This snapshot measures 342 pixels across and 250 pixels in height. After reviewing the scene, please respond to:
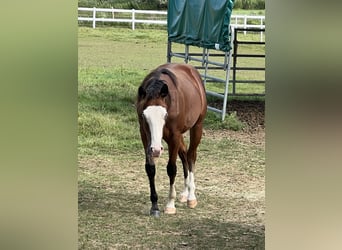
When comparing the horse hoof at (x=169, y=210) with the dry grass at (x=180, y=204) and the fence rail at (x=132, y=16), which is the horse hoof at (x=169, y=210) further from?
the fence rail at (x=132, y=16)

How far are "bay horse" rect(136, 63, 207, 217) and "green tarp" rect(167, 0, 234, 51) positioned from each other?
1.43 metres

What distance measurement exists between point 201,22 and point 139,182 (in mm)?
1953

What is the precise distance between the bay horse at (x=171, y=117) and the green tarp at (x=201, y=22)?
1.43 meters

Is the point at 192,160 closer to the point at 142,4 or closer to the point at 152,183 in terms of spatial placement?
the point at 152,183

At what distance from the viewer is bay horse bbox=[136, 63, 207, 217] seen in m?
2.84

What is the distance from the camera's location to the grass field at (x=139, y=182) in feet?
9.37

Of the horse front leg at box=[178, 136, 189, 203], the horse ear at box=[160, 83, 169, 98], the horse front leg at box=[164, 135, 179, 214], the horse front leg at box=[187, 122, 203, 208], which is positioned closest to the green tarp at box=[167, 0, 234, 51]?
the horse front leg at box=[187, 122, 203, 208]

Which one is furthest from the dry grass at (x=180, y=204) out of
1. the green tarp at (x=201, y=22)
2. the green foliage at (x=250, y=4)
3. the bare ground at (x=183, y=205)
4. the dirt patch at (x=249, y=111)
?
the green foliage at (x=250, y=4)
